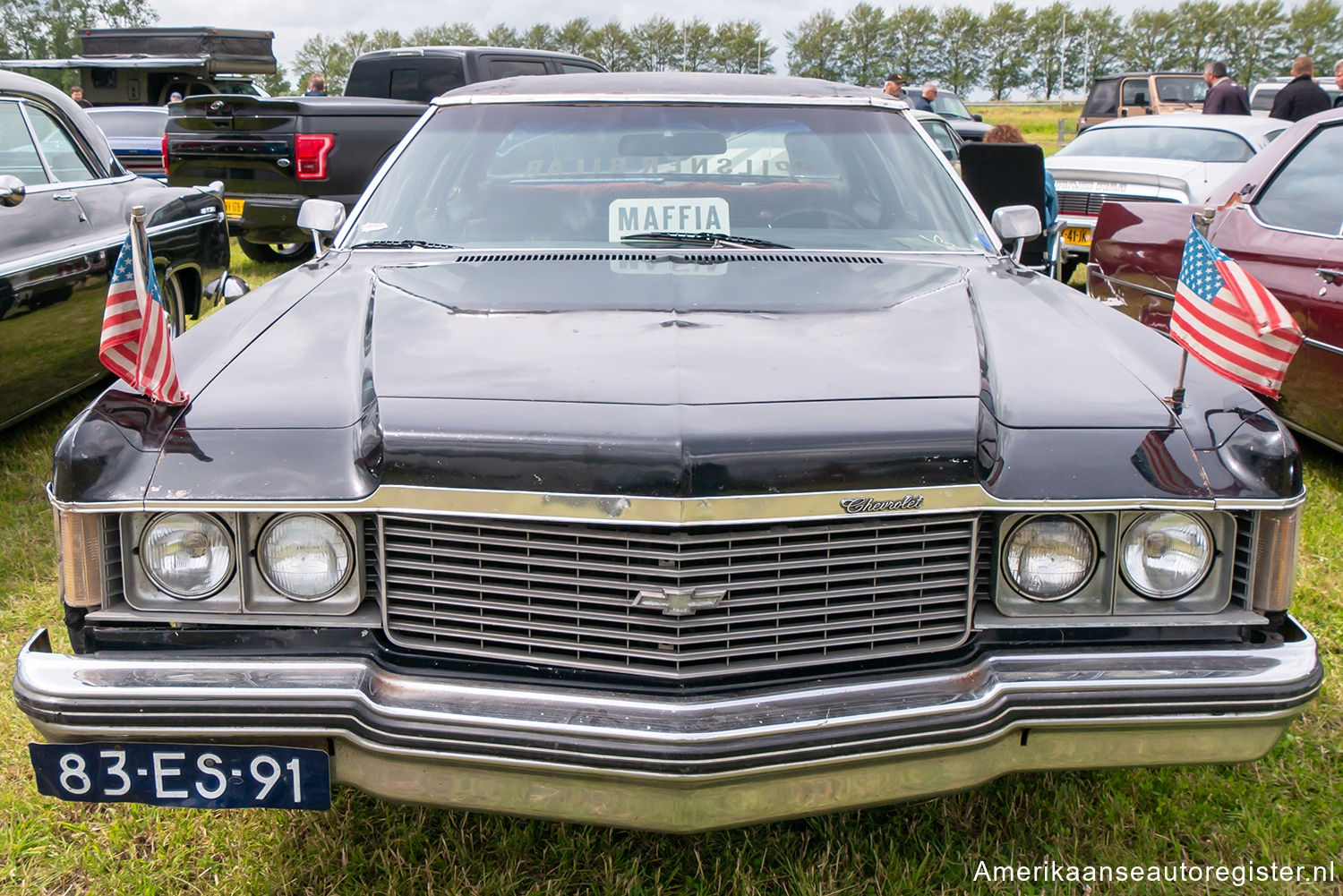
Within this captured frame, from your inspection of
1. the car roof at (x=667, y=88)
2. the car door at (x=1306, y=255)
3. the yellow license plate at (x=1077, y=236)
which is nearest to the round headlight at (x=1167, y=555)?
the car roof at (x=667, y=88)

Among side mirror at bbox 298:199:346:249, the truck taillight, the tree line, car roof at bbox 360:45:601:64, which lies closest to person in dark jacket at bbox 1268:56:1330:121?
car roof at bbox 360:45:601:64

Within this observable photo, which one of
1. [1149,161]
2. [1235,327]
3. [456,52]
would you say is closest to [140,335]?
[1235,327]

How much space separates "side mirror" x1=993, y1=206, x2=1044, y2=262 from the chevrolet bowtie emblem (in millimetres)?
1812

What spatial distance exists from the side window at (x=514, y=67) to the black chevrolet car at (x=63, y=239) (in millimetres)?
5375

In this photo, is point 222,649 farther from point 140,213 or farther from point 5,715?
point 5,715

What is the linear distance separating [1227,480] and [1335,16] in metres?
73.4

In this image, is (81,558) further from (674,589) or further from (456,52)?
(456,52)

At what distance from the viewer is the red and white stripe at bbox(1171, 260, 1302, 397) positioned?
207cm

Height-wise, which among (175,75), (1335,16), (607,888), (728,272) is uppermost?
(1335,16)

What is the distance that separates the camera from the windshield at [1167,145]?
28.7 feet

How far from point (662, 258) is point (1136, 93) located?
81.6 feet

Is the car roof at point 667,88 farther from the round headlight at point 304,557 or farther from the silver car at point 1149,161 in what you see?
the silver car at point 1149,161

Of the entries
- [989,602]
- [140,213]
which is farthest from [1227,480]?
[140,213]

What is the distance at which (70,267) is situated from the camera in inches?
187
